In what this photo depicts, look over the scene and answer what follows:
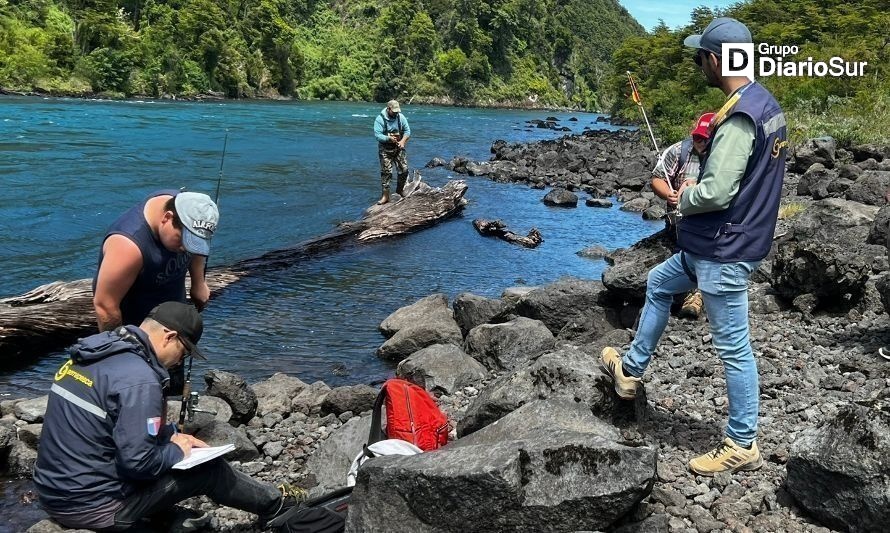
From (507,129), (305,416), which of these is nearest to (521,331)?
(305,416)

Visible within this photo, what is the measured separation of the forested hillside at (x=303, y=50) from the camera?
221 ft

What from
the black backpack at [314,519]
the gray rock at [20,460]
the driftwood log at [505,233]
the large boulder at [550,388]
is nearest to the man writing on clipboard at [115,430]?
the black backpack at [314,519]

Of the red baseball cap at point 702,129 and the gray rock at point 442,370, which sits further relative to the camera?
the gray rock at point 442,370

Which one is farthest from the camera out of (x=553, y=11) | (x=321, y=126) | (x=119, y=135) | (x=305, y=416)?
(x=553, y=11)

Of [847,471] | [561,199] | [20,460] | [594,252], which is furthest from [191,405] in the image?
[561,199]

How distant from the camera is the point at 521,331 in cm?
832

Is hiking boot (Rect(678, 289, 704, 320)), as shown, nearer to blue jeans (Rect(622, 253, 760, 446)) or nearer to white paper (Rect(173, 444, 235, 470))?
blue jeans (Rect(622, 253, 760, 446))

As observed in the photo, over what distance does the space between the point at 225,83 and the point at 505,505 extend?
3336 inches

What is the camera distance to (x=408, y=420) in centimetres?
496

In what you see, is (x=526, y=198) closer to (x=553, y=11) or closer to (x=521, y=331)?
(x=521, y=331)

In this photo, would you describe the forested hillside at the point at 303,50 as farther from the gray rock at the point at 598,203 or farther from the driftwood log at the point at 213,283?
the gray rock at the point at 598,203

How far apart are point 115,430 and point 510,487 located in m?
1.96

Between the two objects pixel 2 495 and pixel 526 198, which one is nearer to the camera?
pixel 2 495

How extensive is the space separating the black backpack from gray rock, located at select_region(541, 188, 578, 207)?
1837 cm
